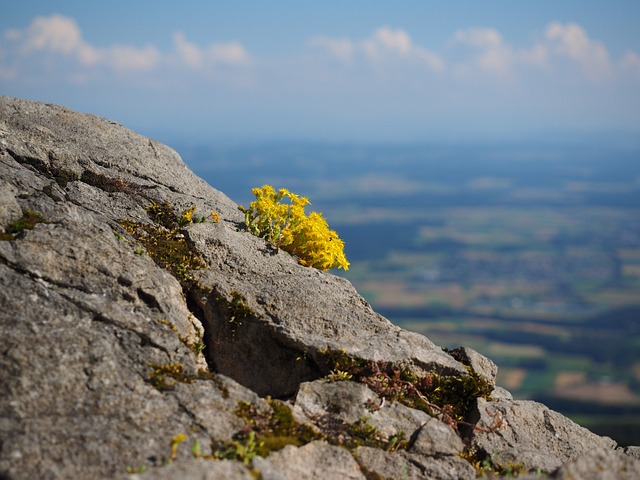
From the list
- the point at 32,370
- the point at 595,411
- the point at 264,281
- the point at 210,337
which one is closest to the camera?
the point at 32,370

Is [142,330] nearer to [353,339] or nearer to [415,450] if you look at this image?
[353,339]

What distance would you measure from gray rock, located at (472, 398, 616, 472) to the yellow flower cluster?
4.23m

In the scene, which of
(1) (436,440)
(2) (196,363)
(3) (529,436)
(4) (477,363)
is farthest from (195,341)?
(3) (529,436)

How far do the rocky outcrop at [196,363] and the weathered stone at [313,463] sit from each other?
0.03 metres

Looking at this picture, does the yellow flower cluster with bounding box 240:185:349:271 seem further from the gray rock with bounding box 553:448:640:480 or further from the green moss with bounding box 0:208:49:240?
the gray rock with bounding box 553:448:640:480

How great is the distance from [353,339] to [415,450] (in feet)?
7.64

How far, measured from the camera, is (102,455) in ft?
21.7

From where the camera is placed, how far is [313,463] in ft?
25.5

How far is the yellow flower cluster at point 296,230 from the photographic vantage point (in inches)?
497

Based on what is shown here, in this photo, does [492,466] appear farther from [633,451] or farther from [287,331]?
[287,331]

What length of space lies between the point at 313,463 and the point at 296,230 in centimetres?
590

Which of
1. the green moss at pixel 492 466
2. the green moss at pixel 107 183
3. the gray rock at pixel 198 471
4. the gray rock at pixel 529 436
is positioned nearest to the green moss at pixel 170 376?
the gray rock at pixel 198 471

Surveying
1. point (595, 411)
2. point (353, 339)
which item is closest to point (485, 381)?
point (353, 339)

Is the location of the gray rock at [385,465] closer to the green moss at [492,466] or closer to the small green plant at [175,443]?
the green moss at [492,466]
